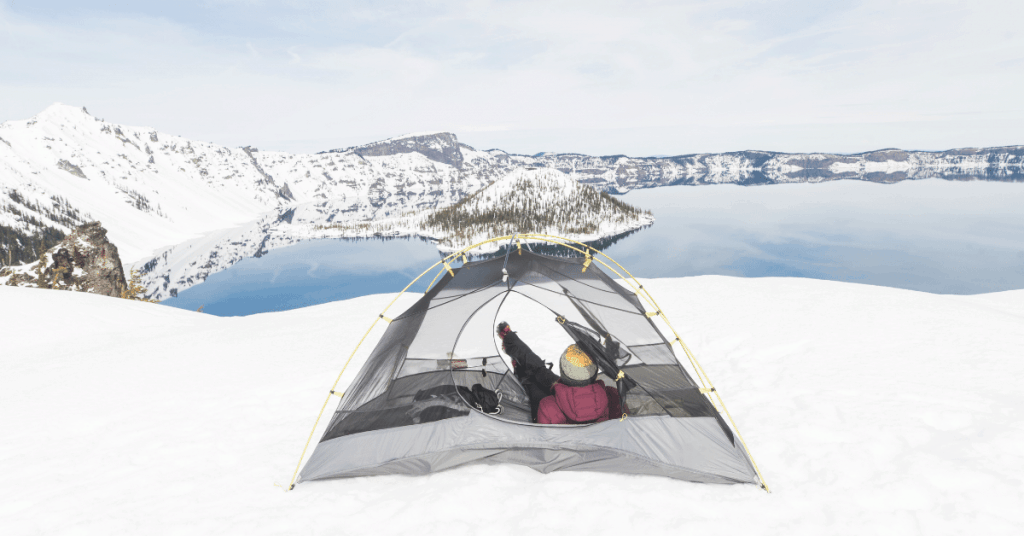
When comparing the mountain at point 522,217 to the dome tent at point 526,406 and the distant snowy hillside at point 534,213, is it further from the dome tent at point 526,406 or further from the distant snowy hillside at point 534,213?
the dome tent at point 526,406

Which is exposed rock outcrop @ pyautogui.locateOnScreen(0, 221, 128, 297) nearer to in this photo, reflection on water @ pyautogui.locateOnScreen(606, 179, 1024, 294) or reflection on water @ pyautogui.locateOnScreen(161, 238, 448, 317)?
reflection on water @ pyautogui.locateOnScreen(161, 238, 448, 317)

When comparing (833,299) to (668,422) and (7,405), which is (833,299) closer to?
(668,422)

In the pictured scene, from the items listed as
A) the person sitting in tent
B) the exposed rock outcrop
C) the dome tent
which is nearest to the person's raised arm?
the dome tent

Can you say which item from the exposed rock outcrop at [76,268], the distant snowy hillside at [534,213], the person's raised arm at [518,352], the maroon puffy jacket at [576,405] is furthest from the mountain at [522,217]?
the maroon puffy jacket at [576,405]

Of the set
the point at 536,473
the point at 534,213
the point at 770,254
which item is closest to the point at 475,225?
the point at 534,213

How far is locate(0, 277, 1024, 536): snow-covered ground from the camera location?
14.7 ft

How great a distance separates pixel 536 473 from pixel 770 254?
9504 cm

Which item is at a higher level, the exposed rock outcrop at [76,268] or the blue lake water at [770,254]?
the exposed rock outcrop at [76,268]

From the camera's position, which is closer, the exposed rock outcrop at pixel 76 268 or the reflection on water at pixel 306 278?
the exposed rock outcrop at pixel 76 268

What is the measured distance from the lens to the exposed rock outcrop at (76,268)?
80.4ft

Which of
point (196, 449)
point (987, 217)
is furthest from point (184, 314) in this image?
point (987, 217)

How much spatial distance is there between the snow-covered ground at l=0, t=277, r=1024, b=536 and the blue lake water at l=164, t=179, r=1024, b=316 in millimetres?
68779

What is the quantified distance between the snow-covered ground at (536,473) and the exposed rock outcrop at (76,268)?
54.8ft

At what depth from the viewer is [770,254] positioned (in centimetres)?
8488
